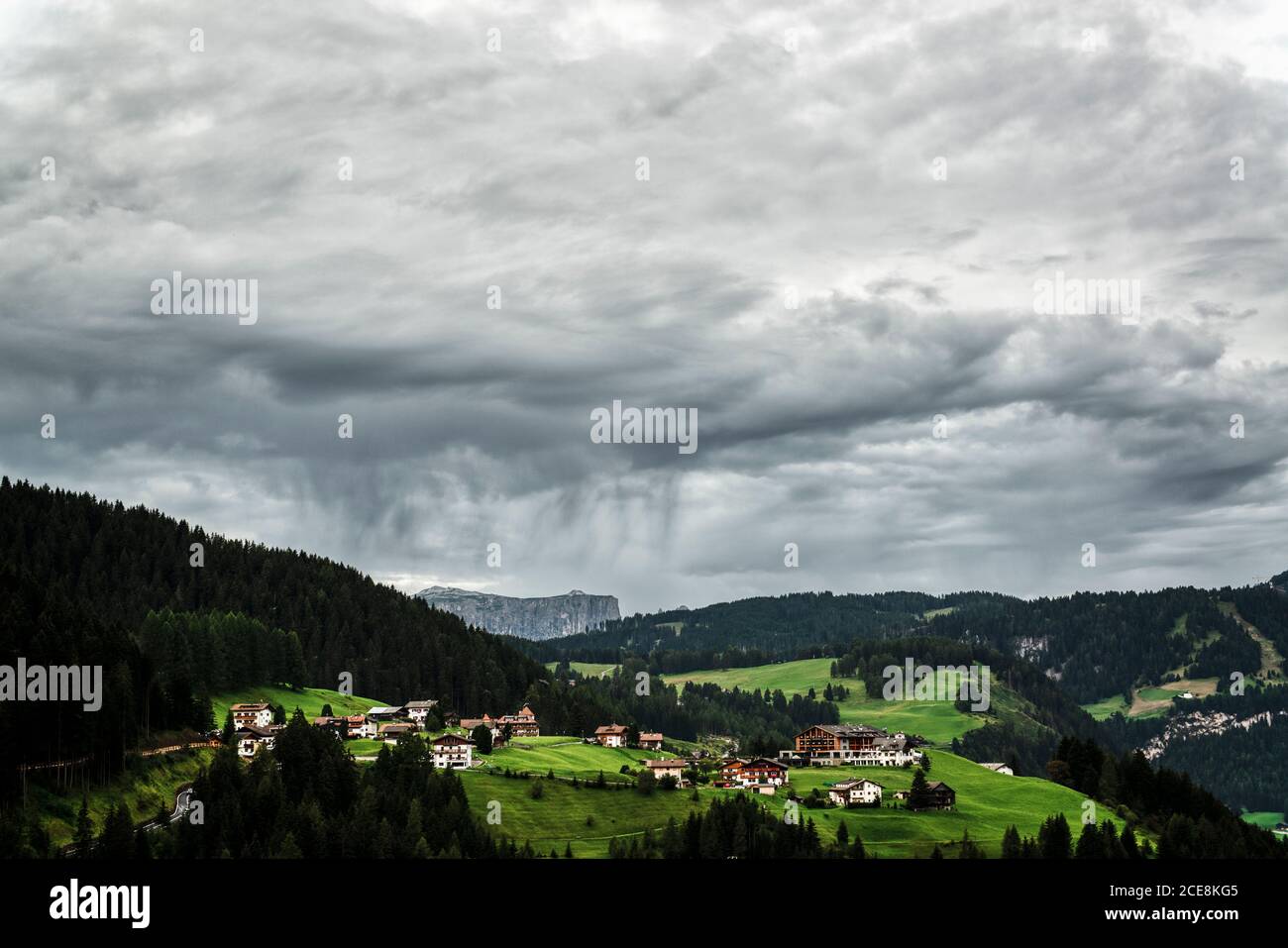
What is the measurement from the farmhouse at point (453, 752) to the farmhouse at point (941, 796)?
61692mm

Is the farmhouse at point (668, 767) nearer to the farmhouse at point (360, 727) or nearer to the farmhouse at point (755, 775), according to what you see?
the farmhouse at point (755, 775)

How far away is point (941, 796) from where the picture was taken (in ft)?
531

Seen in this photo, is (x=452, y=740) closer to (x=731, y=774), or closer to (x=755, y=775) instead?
(x=731, y=774)

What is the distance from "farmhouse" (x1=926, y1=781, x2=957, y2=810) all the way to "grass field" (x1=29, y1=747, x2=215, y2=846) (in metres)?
90.2

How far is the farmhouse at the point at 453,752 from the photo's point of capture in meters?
168

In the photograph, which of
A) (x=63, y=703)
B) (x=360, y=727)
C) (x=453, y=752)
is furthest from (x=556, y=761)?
(x=63, y=703)

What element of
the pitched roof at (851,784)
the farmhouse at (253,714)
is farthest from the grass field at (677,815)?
the farmhouse at (253,714)

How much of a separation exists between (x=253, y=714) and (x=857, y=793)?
293 feet
